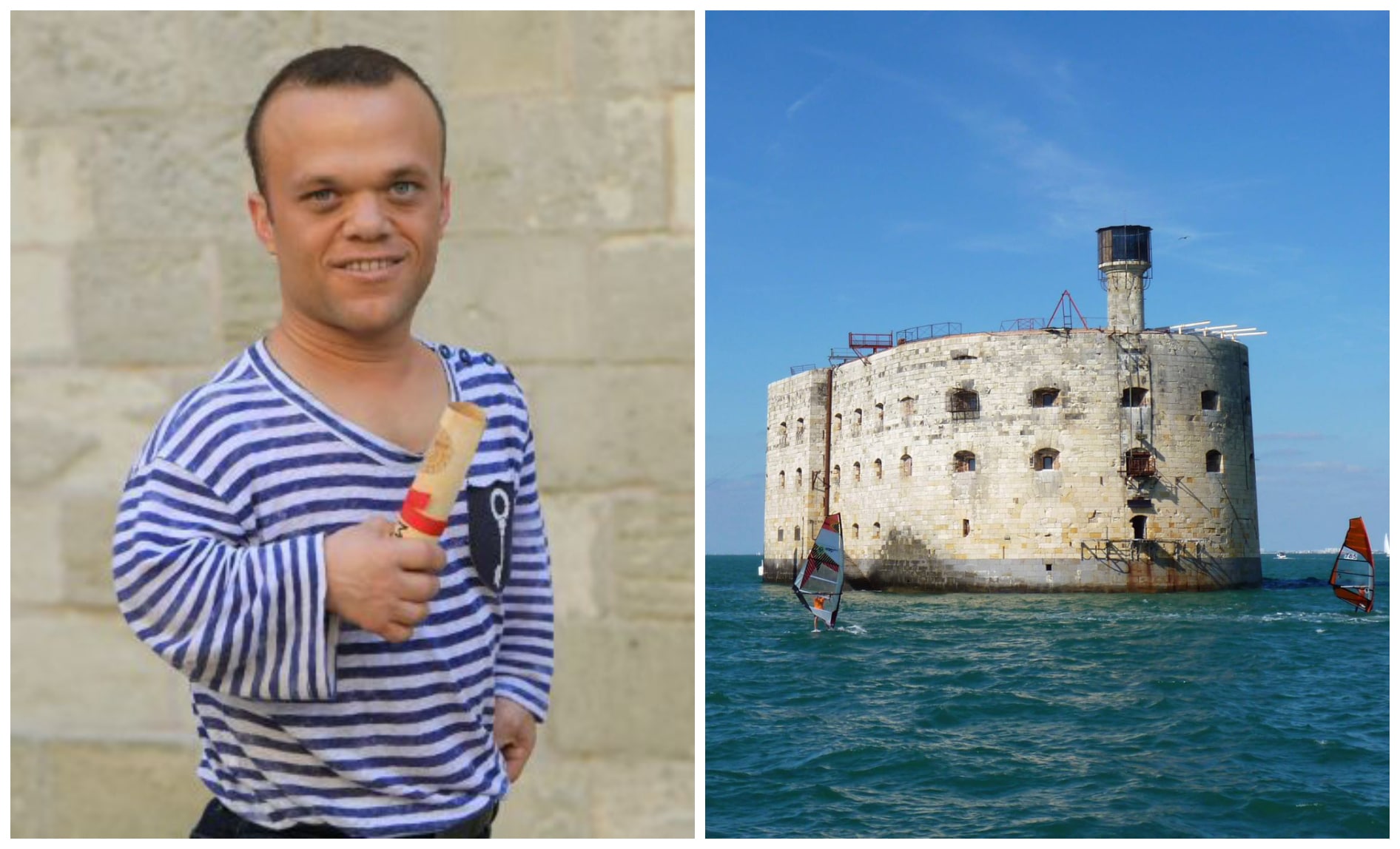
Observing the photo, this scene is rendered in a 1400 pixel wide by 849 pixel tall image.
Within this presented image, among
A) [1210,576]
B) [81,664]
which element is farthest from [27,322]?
[1210,576]

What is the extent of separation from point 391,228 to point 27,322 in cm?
115

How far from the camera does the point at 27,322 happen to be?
8.65ft

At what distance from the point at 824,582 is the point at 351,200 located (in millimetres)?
29140

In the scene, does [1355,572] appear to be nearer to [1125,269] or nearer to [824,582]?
[1125,269]

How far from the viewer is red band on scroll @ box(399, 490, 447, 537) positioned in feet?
5.80

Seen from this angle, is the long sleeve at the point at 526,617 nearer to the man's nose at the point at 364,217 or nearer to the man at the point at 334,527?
the man at the point at 334,527

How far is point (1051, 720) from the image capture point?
63.8ft

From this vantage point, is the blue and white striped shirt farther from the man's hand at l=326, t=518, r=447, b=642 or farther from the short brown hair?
the short brown hair

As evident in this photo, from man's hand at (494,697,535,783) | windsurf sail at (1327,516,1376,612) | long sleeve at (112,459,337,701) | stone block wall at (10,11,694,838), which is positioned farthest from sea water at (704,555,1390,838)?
long sleeve at (112,459,337,701)

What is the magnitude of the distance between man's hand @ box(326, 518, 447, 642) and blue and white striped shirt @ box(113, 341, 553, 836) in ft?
0.08

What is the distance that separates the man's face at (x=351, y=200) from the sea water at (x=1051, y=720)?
473 centimetres

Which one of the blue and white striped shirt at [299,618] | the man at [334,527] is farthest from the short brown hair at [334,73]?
the blue and white striped shirt at [299,618]

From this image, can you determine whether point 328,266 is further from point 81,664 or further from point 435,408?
point 81,664

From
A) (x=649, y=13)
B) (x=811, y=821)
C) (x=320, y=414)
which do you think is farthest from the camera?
(x=811, y=821)
